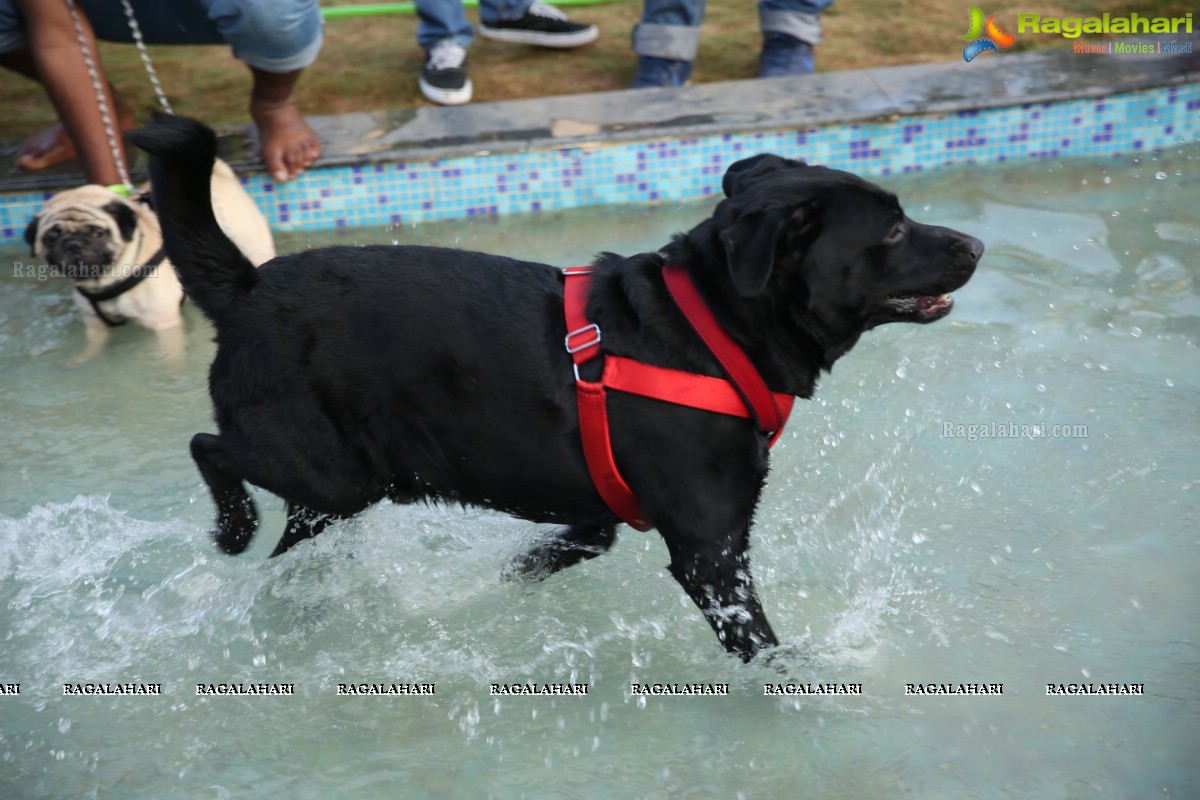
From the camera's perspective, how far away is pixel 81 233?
12.7 ft

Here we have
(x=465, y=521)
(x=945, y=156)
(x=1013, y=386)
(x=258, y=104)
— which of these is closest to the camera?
(x=465, y=521)

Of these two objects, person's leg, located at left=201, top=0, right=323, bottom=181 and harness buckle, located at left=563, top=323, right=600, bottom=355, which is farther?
person's leg, located at left=201, top=0, right=323, bottom=181

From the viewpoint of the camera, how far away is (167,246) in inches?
98.8

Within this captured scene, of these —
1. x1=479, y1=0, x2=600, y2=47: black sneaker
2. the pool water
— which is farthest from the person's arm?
x1=479, y1=0, x2=600, y2=47: black sneaker

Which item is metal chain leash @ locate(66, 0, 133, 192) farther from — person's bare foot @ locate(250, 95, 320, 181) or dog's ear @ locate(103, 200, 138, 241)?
person's bare foot @ locate(250, 95, 320, 181)

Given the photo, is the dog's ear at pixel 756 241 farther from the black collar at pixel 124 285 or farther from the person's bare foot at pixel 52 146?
the person's bare foot at pixel 52 146

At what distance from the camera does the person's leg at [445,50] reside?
528 centimetres

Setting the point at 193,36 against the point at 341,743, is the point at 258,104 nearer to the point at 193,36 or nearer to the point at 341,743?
the point at 193,36

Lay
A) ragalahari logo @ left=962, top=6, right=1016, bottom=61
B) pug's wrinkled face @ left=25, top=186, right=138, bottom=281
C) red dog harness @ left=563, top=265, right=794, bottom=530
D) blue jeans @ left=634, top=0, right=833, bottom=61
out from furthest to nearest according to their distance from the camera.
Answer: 1. ragalahari logo @ left=962, top=6, right=1016, bottom=61
2. blue jeans @ left=634, top=0, right=833, bottom=61
3. pug's wrinkled face @ left=25, top=186, right=138, bottom=281
4. red dog harness @ left=563, top=265, right=794, bottom=530

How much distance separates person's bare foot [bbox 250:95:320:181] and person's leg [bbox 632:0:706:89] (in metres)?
1.60

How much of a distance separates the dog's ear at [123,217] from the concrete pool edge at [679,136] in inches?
31.7

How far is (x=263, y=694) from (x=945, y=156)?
12.7ft

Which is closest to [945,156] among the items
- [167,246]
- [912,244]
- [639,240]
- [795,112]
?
[795,112]

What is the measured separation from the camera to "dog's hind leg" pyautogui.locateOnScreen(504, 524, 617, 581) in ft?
9.72
